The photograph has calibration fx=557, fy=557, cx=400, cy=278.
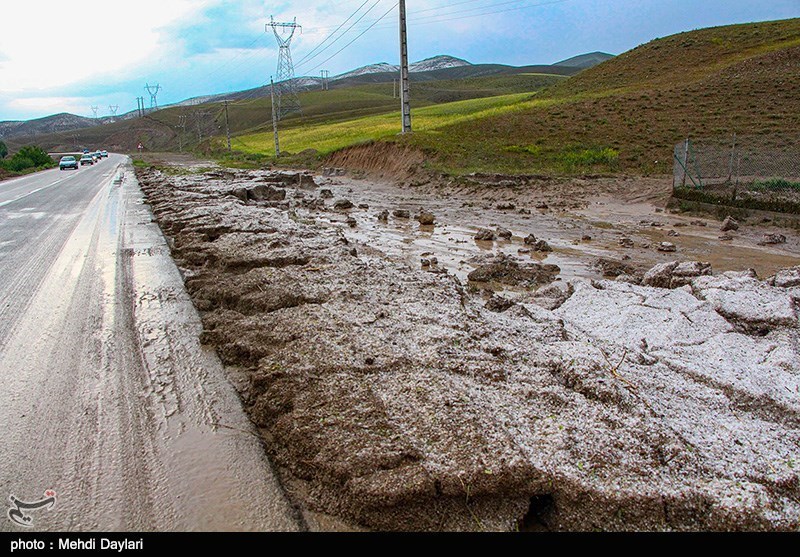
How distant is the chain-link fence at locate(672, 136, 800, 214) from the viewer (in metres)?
12.7

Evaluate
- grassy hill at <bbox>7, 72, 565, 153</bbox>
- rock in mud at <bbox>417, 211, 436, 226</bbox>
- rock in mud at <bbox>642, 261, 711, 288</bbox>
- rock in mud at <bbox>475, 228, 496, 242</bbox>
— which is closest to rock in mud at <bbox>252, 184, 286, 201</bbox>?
rock in mud at <bbox>417, 211, 436, 226</bbox>

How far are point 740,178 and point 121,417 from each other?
54.9ft

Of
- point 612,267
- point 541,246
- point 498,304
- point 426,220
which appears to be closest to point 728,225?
point 541,246

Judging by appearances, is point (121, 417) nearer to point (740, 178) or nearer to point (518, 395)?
point (518, 395)

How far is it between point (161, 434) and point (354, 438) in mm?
1307

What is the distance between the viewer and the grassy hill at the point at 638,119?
22875mm

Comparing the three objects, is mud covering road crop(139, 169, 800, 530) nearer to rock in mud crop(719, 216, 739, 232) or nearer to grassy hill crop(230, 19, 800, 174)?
rock in mud crop(719, 216, 739, 232)

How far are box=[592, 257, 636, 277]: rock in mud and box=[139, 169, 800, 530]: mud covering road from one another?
107cm

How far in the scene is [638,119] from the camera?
2795cm

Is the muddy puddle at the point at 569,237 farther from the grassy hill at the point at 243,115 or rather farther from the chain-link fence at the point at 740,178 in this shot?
the grassy hill at the point at 243,115

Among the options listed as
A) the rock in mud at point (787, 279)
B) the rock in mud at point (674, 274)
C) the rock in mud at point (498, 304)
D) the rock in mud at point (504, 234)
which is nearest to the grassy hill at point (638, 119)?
the rock in mud at point (504, 234)

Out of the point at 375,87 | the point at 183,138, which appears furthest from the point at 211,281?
the point at 375,87

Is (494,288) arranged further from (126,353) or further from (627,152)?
(627,152)

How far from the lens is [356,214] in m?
15.5
